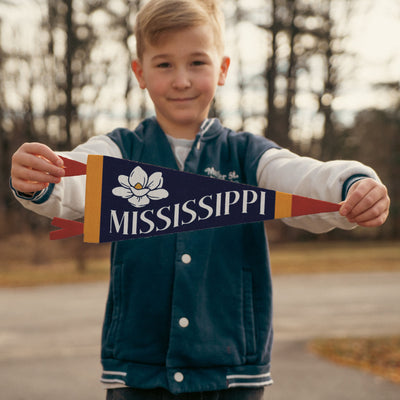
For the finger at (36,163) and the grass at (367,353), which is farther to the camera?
the grass at (367,353)

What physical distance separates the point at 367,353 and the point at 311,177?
502 centimetres

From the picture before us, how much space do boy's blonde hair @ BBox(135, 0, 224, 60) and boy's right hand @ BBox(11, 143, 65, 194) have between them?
0.61 m

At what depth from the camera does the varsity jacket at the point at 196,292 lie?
1.79 m

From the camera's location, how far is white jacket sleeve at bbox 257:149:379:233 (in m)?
1.61

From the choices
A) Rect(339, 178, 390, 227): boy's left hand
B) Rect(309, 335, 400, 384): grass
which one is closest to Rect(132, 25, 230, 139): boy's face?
Rect(339, 178, 390, 227): boy's left hand

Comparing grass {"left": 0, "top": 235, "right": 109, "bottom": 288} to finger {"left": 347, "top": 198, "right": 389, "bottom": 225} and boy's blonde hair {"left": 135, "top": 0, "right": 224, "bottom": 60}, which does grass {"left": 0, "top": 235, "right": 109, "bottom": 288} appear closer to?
boy's blonde hair {"left": 135, "top": 0, "right": 224, "bottom": 60}

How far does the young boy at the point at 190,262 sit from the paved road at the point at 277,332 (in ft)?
11.0

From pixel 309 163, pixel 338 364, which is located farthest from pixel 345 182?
pixel 338 364

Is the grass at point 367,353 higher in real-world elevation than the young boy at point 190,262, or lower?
lower

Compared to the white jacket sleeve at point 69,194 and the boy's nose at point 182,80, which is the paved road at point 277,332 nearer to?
the white jacket sleeve at point 69,194

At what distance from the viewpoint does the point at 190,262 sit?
1.83 metres

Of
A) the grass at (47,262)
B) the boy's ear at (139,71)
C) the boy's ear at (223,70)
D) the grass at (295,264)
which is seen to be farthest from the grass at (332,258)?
the boy's ear at (139,71)

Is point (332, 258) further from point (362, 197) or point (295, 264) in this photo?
point (362, 197)

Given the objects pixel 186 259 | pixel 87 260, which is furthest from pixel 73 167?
pixel 87 260
